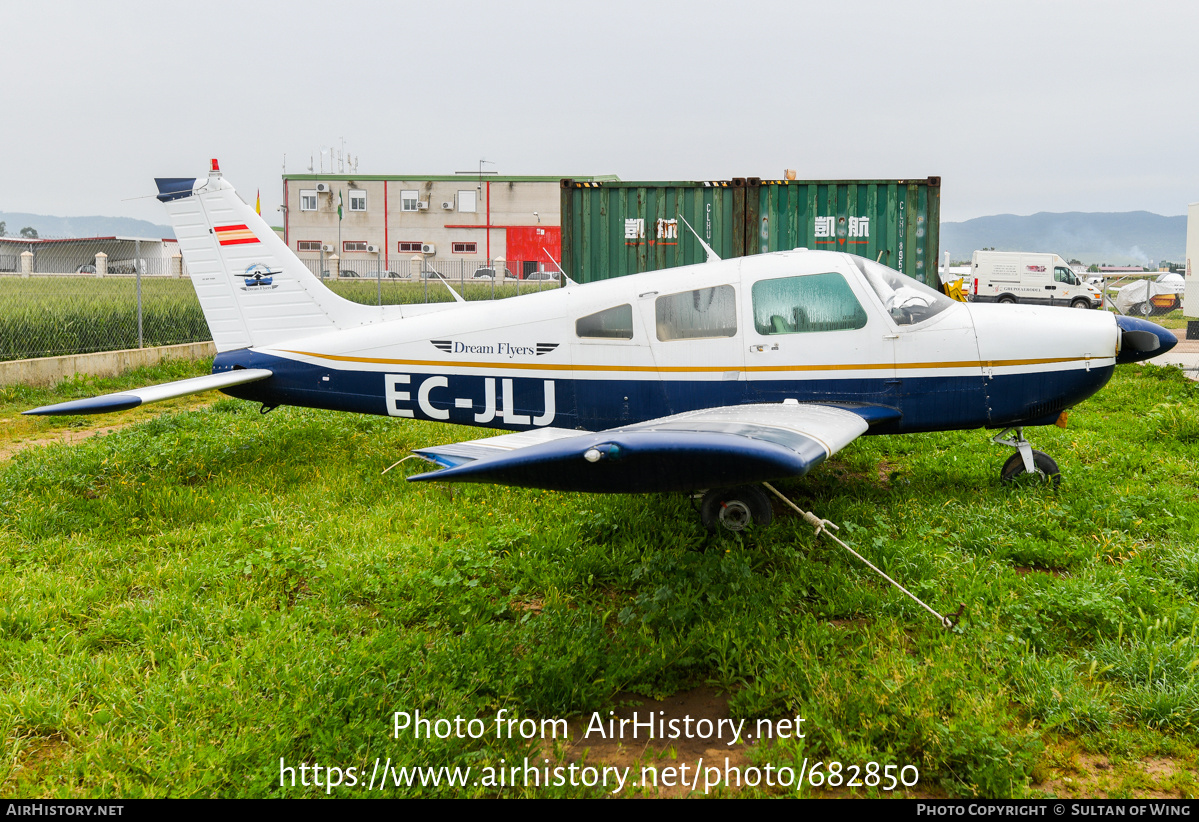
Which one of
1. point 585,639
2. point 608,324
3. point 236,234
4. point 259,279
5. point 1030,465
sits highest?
point 236,234

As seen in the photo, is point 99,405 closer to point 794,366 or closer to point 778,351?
point 778,351

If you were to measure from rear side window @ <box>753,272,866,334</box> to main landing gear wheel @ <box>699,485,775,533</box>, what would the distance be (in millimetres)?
1123

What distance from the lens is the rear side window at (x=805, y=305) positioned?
5406 mm

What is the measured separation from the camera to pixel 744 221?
11781 mm

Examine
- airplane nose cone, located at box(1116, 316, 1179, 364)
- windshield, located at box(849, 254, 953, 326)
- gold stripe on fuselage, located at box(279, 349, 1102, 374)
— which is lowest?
gold stripe on fuselage, located at box(279, 349, 1102, 374)

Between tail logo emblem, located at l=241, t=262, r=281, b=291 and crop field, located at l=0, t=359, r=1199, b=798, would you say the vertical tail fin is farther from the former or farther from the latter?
crop field, located at l=0, t=359, r=1199, b=798

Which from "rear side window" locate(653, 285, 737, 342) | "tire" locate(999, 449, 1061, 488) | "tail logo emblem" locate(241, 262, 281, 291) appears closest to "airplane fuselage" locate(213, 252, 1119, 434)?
"rear side window" locate(653, 285, 737, 342)

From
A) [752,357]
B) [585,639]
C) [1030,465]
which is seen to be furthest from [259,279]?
[1030,465]

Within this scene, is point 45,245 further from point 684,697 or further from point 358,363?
point 684,697

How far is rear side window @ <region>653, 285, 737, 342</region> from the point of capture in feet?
17.9

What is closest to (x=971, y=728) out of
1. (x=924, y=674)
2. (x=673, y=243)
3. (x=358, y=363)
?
(x=924, y=674)

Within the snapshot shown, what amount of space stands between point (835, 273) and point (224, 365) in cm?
509

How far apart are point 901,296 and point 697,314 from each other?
4.72 ft

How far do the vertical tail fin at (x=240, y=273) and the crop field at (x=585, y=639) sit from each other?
4.95ft
